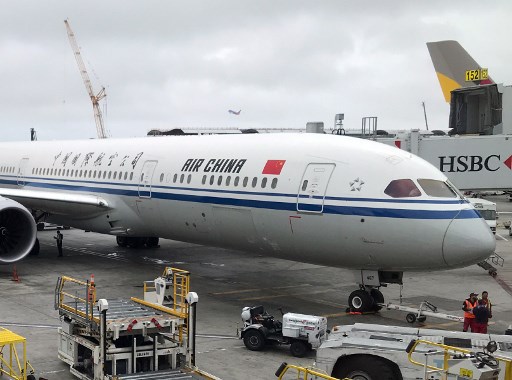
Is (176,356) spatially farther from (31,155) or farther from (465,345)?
(31,155)

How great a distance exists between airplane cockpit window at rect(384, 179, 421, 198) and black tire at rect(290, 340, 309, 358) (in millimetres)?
3925

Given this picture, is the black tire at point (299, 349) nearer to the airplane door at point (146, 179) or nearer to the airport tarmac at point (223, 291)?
the airport tarmac at point (223, 291)

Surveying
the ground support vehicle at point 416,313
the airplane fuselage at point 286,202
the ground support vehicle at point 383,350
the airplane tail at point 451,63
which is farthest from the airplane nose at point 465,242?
the airplane tail at point 451,63

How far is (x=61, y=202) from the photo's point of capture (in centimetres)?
2330

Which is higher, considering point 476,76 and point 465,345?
point 476,76

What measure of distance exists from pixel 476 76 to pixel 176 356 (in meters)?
42.0

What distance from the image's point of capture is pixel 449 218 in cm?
1438

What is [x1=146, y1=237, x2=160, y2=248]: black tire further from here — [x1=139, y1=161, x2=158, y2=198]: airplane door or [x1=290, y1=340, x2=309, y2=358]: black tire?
[x1=290, y1=340, x2=309, y2=358]: black tire

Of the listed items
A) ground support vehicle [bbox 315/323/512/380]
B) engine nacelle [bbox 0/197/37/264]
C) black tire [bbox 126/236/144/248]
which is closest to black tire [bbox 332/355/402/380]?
ground support vehicle [bbox 315/323/512/380]

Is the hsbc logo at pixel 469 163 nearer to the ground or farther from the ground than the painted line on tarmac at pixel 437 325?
farther from the ground

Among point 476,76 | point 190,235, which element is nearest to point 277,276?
point 190,235

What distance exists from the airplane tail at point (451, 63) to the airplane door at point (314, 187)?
127ft

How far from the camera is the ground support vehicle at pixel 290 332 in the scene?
13.2m

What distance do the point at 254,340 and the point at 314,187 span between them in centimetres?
409
